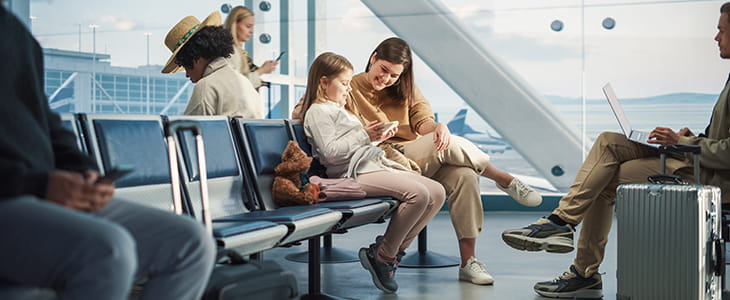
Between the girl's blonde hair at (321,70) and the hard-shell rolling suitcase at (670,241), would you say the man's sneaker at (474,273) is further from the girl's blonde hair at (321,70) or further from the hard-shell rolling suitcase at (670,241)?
the girl's blonde hair at (321,70)

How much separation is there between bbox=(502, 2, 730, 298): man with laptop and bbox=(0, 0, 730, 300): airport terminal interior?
8.81 ft

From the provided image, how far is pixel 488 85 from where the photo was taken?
22.8 ft

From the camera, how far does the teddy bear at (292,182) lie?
3.15 m

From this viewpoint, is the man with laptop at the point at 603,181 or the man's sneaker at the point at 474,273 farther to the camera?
the man's sneaker at the point at 474,273

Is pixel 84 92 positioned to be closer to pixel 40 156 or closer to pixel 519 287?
pixel 519 287

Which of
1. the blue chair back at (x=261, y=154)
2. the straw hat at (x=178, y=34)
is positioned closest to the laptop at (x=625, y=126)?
the blue chair back at (x=261, y=154)

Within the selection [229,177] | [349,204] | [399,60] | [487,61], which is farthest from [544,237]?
[487,61]

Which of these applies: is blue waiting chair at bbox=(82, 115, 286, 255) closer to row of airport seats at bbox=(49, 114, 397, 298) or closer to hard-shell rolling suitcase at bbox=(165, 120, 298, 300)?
row of airport seats at bbox=(49, 114, 397, 298)

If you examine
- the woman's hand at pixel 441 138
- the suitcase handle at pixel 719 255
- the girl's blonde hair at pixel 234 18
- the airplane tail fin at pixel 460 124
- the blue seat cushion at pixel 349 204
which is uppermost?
the girl's blonde hair at pixel 234 18

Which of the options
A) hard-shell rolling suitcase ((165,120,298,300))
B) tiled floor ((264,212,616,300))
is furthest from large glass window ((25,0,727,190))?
hard-shell rolling suitcase ((165,120,298,300))

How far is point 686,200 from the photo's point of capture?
2.73m

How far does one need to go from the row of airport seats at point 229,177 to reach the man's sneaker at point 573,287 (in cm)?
80

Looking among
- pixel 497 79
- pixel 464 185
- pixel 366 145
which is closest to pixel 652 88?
pixel 497 79

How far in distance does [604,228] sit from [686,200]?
0.62 meters
